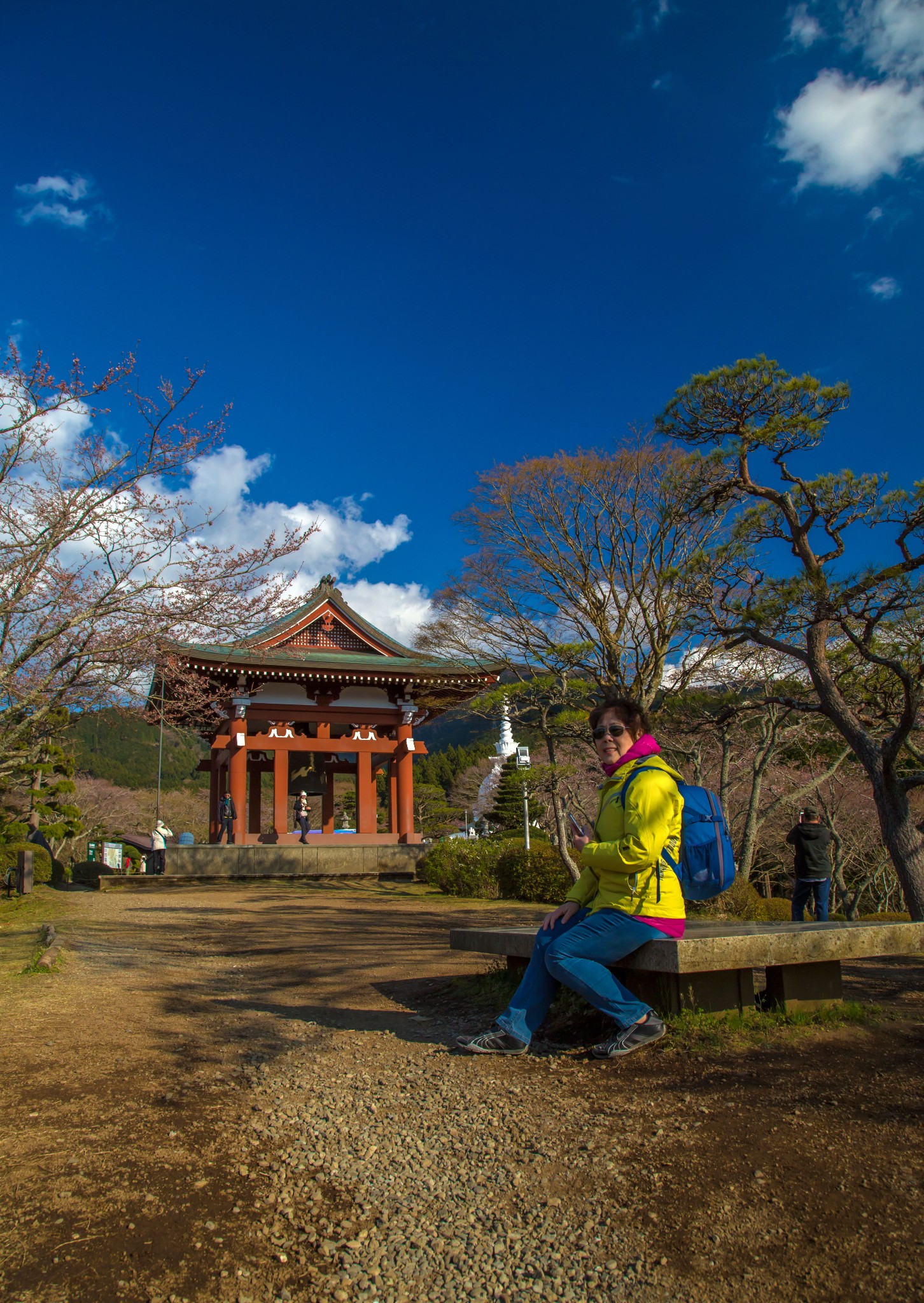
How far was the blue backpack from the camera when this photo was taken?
3379 mm

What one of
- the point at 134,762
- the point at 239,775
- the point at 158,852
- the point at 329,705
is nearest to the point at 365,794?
the point at 329,705

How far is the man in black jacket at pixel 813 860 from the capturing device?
8352mm

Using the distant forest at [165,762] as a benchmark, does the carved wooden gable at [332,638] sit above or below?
above

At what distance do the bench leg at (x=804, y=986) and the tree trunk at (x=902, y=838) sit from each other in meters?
2.59

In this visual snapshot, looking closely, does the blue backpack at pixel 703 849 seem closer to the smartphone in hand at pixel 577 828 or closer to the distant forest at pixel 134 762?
the smartphone in hand at pixel 577 828

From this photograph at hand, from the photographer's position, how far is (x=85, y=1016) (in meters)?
4.33

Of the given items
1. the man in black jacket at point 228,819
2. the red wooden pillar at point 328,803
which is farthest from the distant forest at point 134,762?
the man in black jacket at point 228,819

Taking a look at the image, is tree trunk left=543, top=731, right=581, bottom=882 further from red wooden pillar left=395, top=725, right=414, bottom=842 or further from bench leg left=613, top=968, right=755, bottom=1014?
Result: bench leg left=613, top=968, right=755, bottom=1014

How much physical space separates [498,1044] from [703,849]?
1185 mm

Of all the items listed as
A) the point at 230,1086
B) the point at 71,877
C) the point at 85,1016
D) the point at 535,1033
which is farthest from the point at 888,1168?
the point at 71,877

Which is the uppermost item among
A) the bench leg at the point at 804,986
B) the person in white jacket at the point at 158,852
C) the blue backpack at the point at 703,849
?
the blue backpack at the point at 703,849

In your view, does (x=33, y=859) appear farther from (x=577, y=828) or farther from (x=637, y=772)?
(x=637, y=772)

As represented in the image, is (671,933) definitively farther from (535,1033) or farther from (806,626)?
(806,626)

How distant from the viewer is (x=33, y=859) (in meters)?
14.6
